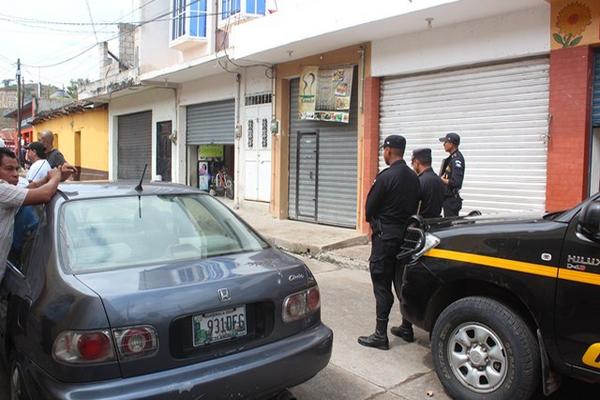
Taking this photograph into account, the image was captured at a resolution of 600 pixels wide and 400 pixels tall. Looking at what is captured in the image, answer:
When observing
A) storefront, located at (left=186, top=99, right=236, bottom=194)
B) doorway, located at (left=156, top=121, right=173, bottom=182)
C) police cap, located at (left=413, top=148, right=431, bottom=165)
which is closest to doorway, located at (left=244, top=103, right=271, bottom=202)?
storefront, located at (left=186, top=99, right=236, bottom=194)

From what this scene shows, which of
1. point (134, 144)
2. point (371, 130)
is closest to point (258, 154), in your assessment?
point (371, 130)

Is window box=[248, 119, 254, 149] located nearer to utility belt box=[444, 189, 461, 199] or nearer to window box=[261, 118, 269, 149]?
window box=[261, 118, 269, 149]

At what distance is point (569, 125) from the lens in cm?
732

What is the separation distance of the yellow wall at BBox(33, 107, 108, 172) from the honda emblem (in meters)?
22.1

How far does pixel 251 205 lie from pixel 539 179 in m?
7.77

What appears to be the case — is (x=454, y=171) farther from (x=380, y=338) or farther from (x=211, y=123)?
(x=211, y=123)

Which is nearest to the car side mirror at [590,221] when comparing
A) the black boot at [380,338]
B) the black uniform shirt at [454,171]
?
the black boot at [380,338]

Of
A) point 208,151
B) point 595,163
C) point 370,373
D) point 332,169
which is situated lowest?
point 370,373

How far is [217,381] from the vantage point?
8.79 feet

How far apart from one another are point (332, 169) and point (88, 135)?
57.7 ft

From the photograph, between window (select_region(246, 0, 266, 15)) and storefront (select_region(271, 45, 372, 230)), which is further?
window (select_region(246, 0, 266, 15))

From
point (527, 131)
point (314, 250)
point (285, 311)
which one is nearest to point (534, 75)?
point (527, 131)

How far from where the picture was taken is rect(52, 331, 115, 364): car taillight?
8.13ft

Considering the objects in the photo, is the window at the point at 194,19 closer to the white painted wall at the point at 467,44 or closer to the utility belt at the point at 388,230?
the white painted wall at the point at 467,44
